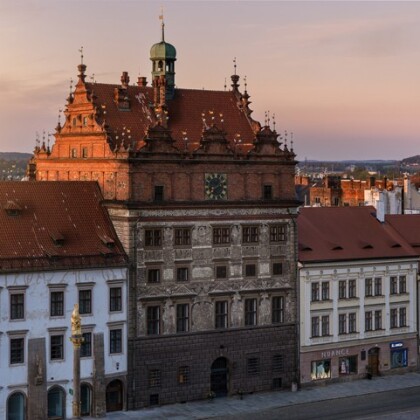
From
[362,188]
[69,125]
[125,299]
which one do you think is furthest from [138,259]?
[362,188]

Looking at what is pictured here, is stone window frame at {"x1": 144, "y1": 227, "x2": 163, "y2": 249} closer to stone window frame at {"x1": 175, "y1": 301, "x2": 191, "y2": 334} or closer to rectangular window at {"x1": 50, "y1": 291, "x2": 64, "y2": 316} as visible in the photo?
stone window frame at {"x1": 175, "y1": 301, "x2": 191, "y2": 334}

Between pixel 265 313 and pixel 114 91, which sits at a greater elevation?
pixel 114 91

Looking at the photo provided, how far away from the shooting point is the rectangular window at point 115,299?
66.9 meters

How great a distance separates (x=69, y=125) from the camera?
2916 inches

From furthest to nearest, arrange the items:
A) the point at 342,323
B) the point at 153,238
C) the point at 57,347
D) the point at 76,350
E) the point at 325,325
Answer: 1. the point at 342,323
2. the point at 325,325
3. the point at 153,238
4. the point at 57,347
5. the point at 76,350

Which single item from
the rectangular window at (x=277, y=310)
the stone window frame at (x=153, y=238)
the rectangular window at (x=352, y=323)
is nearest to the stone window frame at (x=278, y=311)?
the rectangular window at (x=277, y=310)

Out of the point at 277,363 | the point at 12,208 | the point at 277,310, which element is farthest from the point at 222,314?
the point at 12,208

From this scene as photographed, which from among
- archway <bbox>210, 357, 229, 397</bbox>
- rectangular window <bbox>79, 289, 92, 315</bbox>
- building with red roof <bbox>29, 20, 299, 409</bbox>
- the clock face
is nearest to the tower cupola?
building with red roof <bbox>29, 20, 299, 409</bbox>

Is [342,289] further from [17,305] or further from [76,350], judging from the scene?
[76,350]

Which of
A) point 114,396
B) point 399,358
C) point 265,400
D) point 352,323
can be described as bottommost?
point 265,400

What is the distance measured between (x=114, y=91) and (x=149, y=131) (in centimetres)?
689

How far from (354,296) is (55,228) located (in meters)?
24.8

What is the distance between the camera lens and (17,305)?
207 ft

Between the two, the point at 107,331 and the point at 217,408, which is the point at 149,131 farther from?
the point at 217,408
